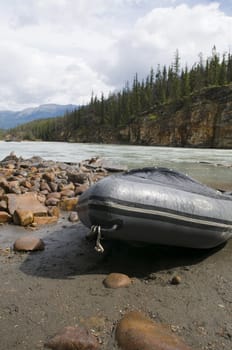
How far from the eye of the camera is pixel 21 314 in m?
2.57

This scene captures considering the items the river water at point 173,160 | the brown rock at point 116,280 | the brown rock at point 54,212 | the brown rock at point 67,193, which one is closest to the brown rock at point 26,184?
the brown rock at point 67,193

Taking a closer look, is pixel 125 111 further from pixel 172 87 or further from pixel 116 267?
pixel 116 267

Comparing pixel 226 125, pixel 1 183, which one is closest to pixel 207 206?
pixel 1 183

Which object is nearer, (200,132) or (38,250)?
(38,250)

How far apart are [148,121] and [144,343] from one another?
213 ft

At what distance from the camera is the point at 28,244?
4.07 m

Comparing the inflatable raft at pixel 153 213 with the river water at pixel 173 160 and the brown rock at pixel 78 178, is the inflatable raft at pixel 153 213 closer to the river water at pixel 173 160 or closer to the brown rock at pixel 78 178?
the brown rock at pixel 78 178

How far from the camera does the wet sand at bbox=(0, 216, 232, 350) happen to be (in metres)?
2.37

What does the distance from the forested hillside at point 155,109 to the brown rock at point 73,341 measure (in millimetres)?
51395

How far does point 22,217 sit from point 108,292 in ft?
8.56

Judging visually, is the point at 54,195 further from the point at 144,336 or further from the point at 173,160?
the point at 173,160

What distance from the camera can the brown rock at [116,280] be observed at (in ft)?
10.1

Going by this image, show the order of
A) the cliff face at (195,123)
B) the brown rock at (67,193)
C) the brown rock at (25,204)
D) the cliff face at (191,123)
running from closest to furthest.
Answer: the brown rock at (25,204), the brown rock at (67,193), the cliff face at (195,123), the cliff face at (191,123)

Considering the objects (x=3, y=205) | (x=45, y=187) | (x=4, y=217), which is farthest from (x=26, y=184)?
(x=4, y=217)
